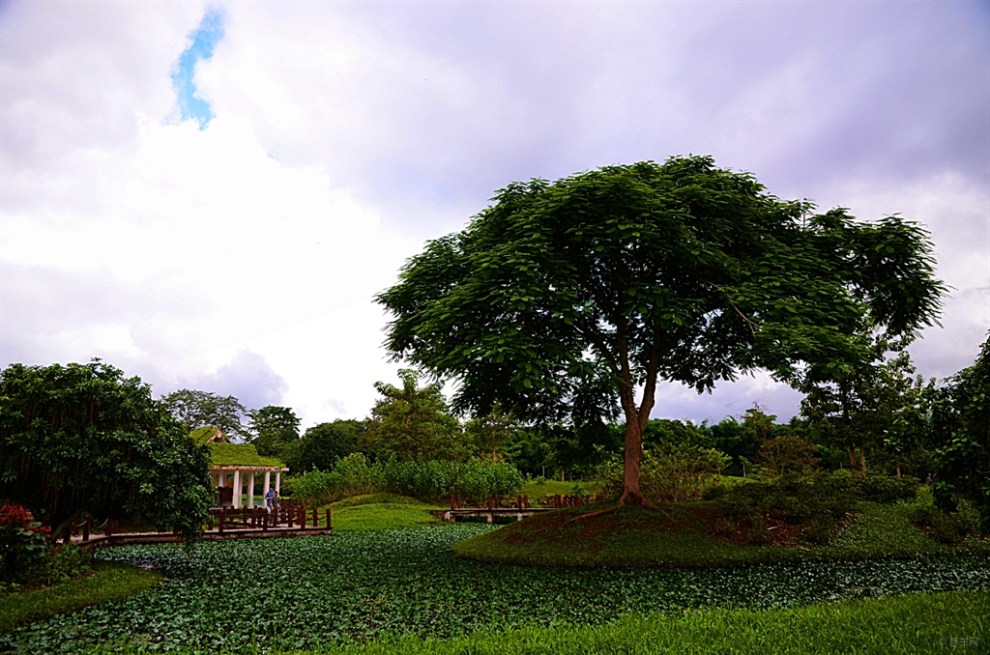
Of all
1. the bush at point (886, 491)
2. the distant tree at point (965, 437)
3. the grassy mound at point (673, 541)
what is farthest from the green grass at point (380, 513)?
the distant tree at point (965, 437)

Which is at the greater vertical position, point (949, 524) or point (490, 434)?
point (490, 434)

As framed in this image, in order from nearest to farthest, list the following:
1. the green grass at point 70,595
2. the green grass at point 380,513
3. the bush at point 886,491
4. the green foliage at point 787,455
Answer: the green grass at point 70,595
the bush at point 886,491
the green grass at point 380,513
the green foliage at point 787,455

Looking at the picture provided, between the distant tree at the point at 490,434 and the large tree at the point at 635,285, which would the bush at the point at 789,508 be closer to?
the large tree at the point at 635,285

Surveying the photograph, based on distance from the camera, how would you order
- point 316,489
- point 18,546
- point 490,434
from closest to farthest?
point 18,546, point 316,489, point 490,434

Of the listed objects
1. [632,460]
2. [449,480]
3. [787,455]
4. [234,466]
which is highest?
[234,466]

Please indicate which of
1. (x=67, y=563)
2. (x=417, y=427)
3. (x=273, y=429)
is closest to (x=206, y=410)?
(x=273, y=429)

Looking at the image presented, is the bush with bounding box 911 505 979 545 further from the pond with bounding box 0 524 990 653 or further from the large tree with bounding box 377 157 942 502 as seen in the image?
the large tree with bounding box 377 157 942 502

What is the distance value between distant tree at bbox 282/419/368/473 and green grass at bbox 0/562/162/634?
41584 millimetres

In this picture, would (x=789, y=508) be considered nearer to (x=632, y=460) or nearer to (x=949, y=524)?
(x=949, y=524)

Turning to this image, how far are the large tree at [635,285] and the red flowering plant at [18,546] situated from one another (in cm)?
859

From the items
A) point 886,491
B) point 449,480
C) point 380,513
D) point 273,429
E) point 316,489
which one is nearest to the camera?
point 886,491

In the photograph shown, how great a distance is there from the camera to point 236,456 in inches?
1438

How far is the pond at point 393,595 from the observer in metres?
9.34

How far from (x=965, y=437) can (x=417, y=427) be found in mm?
42288
